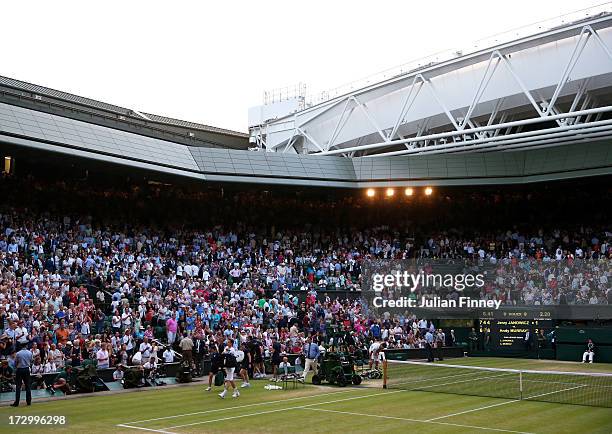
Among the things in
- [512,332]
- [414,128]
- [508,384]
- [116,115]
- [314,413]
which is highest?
[116,115]

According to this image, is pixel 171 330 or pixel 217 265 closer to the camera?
pixel 171 330

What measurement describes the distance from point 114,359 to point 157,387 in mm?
1842

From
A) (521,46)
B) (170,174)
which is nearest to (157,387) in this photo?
(170,174)

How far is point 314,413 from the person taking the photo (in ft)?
62.5

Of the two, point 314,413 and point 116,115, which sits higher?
point 116,115

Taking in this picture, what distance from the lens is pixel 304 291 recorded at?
135 ft

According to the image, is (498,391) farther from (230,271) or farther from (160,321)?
(230,271)

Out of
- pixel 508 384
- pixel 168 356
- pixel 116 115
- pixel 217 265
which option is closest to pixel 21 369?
pixel 168 356

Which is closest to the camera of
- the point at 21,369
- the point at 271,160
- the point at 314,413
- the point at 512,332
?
the point at 314,413

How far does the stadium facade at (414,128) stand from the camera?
3428 centimetres

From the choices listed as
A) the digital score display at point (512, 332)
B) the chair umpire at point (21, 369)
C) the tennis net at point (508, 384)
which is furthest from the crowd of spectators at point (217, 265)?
the tennis net at point (508, 384)

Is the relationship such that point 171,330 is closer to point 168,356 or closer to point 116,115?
point 168,356

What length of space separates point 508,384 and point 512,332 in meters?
14.9

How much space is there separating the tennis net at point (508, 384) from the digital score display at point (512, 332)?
10.1 meters
